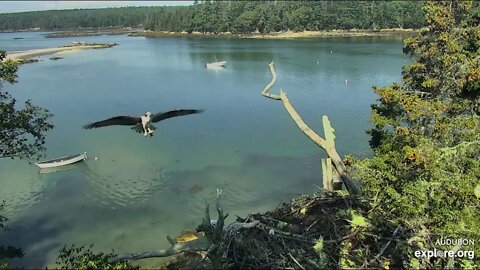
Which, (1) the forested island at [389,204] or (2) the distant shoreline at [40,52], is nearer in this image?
(1) the forested island at [389,204]

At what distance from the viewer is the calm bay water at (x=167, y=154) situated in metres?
18.8

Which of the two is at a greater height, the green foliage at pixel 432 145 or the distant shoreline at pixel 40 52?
the distant shoreline at pixel 40 52

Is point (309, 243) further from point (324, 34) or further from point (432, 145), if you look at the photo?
point (324, 34)

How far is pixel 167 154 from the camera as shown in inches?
1041

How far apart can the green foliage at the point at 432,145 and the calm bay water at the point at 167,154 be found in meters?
5.19

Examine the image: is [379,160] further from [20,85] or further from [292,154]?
[20,85]

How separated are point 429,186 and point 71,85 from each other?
47.4 meters

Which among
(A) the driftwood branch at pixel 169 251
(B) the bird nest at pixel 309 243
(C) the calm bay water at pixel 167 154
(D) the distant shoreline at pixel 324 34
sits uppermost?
(D) the distant shoreline at pixel 324 34

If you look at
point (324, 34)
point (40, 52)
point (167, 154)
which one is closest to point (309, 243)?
point (167, 154)

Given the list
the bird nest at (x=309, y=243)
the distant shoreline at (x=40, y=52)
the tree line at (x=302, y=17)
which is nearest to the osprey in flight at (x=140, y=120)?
the bird nest at (x=309, y=243)

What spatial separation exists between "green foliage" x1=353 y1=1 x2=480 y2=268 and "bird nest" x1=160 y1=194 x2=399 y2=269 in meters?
0.56

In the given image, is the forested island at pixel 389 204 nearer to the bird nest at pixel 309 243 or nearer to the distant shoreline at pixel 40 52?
the bird nest at pixel 309 243

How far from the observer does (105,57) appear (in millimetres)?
80125

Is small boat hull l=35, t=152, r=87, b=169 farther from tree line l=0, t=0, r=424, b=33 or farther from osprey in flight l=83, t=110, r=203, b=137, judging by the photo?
tree line l=0, t=0, r=424, b=33
